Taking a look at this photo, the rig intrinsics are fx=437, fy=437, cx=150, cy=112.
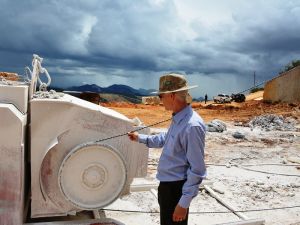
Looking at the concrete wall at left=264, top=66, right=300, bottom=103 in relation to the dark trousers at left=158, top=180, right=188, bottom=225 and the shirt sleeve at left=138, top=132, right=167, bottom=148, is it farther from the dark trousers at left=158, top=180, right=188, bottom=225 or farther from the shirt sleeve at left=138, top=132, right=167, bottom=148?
the dark trousers at left=158, top=180, right=188, bottom=225

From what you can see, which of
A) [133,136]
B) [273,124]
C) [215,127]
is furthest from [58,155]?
[273,124]

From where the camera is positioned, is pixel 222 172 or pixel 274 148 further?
pixel 274 148

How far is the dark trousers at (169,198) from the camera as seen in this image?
3553 mm

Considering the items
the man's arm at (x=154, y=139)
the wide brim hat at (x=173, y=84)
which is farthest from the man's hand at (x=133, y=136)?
the wide brim hat at (x=173, y=84)

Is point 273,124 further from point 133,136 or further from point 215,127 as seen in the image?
point 133,136

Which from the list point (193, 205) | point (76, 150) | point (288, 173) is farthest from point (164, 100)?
point (288, 173)

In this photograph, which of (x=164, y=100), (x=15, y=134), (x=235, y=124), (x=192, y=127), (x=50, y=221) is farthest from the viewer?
(x=235, y=124)

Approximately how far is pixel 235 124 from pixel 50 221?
15.1m

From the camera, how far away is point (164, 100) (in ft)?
11.6

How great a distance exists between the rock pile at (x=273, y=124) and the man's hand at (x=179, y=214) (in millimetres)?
14301

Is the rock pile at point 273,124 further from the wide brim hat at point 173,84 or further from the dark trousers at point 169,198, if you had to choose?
the wide brim hat at point 173,84

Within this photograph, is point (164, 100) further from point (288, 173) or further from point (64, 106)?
point (288, 173)

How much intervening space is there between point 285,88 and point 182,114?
2677 centimetres

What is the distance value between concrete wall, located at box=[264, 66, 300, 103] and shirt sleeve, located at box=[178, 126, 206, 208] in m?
25.5
